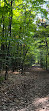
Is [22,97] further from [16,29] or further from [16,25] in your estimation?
[16,25]

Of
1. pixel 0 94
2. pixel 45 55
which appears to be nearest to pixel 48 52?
pixel 45 55

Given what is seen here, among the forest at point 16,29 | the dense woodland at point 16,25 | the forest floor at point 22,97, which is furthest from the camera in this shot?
the forest at point 16,29

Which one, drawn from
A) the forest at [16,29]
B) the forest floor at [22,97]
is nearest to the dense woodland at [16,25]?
the forest at [16,29]

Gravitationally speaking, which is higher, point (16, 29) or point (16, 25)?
point (16, 25)

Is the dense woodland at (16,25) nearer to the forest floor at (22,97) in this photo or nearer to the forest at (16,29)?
the forest at (16,29)

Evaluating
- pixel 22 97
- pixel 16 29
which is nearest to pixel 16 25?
pixel 16 29

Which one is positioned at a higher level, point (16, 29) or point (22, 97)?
point (16, 29)

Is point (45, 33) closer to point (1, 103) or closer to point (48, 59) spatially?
point (48, 59)

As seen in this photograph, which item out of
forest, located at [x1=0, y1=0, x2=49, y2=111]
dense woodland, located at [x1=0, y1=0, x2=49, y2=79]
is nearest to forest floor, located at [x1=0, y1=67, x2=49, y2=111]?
forest, located at [x1=0, y1=0, x2=49, y2=111]

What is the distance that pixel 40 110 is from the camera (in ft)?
13.0

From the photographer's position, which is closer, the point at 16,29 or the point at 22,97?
the point at 22,97

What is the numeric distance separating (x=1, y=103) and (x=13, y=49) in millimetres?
6252

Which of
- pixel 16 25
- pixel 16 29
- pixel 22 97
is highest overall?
pixel 16 25

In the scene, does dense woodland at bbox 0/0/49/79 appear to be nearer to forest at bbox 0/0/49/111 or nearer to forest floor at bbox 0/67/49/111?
forest at bbox 0/0/49/111
